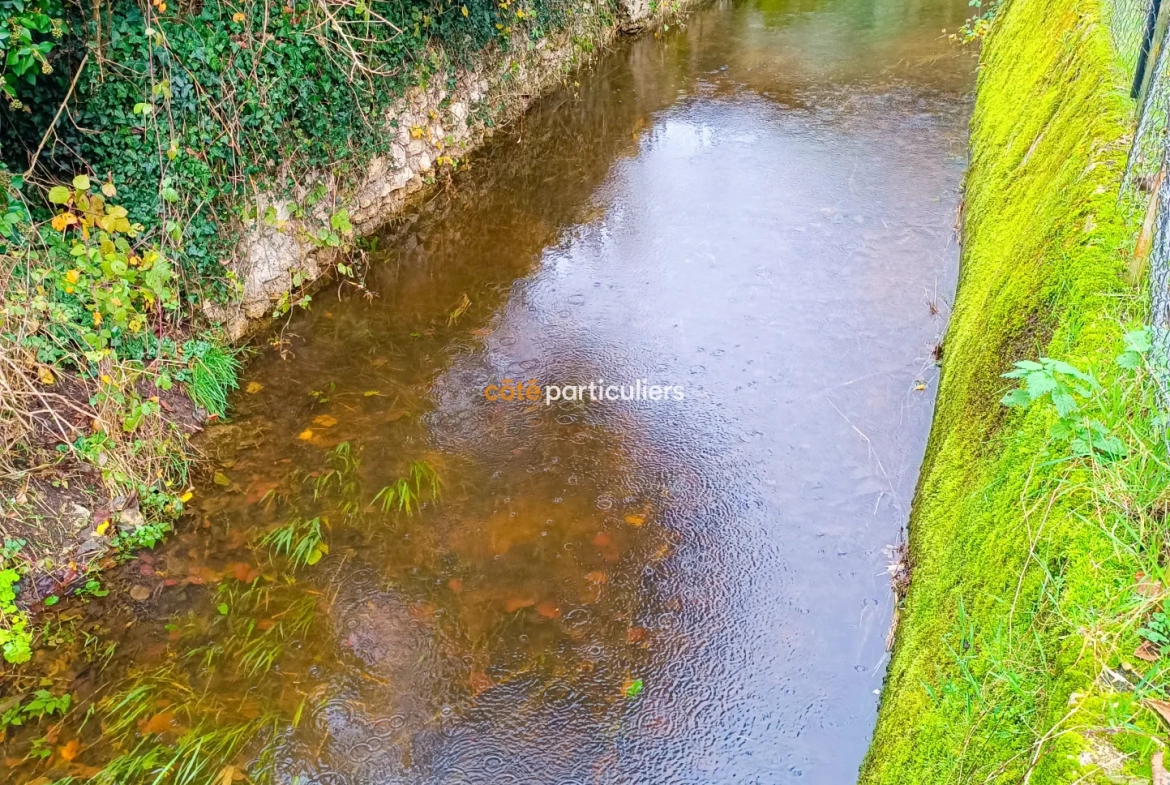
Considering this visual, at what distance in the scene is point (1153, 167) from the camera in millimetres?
2352

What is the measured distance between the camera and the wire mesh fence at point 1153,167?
189cm

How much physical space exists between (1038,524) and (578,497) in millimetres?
2528

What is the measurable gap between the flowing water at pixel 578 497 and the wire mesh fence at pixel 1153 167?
186 cm

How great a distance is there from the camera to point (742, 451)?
14.0ft

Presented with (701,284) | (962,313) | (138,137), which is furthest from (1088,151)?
(138,137)

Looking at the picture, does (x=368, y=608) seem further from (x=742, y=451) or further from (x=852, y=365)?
(x=852, y=365)

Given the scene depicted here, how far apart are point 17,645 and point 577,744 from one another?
104 inches

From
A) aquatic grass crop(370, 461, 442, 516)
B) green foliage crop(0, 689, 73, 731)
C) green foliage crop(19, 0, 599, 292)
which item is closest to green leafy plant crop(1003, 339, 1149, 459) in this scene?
aquatic grass crop(370, 461, 442, 516)

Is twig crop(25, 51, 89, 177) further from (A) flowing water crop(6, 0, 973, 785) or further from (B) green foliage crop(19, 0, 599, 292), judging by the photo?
(A) flowing water crop(6, 0, 973, 785)

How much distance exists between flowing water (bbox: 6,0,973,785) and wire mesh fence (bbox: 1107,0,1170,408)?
1859mm

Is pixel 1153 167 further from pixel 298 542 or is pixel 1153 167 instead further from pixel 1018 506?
pixel 298 542

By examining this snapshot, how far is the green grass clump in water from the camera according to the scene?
154 cm

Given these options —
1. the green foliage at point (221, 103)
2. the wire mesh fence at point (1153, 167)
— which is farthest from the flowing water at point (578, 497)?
the wire mesh fence at point (1153, 167)

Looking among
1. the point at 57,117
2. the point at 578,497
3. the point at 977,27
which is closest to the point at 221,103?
the point at 57,117
